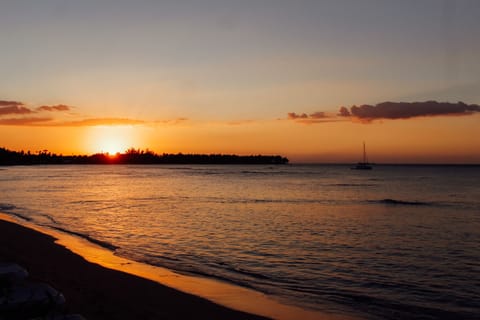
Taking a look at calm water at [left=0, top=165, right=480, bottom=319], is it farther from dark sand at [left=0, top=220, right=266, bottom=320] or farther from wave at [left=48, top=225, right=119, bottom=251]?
dark sand at [left=0, top=220, right=266, bottom=320]

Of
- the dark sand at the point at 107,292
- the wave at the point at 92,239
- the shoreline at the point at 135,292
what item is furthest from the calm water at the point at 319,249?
the dark sand at the point at 107,292

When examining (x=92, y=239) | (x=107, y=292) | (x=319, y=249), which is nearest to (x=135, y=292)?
(x=107, y=292)

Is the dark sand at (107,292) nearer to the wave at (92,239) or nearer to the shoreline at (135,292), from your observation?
the shoreline at (135,292)

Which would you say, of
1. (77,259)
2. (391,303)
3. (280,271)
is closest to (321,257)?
(280,271)

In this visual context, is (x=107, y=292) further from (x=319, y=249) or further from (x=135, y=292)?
(x=319, y=249)

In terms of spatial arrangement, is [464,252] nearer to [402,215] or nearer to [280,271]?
[280,271]

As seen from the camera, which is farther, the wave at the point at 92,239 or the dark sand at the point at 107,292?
the wave at the point at 92,239

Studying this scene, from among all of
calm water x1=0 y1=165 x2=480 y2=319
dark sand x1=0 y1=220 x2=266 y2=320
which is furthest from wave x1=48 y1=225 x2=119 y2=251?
dark sand x1=0 y1=220 x2=266 y2=320

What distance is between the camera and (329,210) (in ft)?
116

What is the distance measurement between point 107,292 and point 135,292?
26.5 inches

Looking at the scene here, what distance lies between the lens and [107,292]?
11031 millimetres

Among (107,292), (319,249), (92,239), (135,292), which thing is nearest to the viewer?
(107,292)

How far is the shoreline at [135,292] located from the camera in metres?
9.89

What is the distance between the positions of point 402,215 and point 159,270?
22983 millimetres
